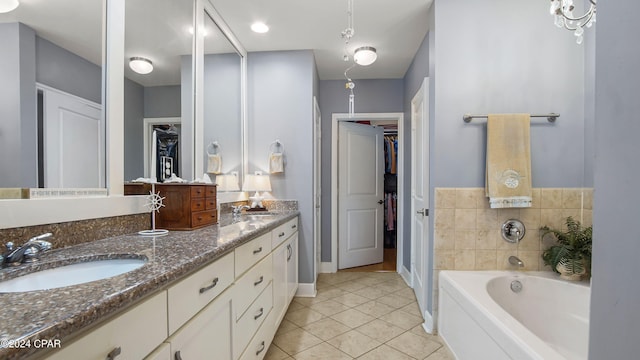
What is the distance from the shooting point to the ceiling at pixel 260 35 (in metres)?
1.13

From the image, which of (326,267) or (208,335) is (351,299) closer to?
(326,267)

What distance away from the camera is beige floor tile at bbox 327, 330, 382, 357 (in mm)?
1930

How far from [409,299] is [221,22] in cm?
313

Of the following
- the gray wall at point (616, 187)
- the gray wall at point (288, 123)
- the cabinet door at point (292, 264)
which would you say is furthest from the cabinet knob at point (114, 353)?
the gray wall at point (288, 123)

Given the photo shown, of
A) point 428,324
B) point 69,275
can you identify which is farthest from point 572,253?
point 69,275

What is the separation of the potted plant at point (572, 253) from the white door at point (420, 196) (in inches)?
32.5

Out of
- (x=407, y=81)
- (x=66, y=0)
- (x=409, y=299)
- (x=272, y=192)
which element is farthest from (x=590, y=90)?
(x=66, y=0)

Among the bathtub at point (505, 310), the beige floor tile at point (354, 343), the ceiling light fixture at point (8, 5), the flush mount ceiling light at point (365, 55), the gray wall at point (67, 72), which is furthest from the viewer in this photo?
the flush mount ceiling light at point (365, 55)

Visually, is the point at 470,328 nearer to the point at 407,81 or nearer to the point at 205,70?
the point at 205,70

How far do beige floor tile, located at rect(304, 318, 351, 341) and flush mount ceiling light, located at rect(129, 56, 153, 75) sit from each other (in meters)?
→ 2.11

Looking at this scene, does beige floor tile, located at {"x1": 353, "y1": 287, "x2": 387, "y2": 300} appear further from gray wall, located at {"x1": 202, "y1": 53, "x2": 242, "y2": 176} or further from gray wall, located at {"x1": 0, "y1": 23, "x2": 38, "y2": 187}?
gray wall, located at {"x1": 0, "y1": 23, "x2": 38, "y2": 187}

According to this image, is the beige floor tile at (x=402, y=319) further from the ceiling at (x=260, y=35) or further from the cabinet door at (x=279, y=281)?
the ceiling at (x=260, y=35)

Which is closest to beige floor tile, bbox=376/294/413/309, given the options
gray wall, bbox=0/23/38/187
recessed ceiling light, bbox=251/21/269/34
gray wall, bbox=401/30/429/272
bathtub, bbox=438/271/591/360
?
gray wall, bbox=401/30/429/272

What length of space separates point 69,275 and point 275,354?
1.39 m
